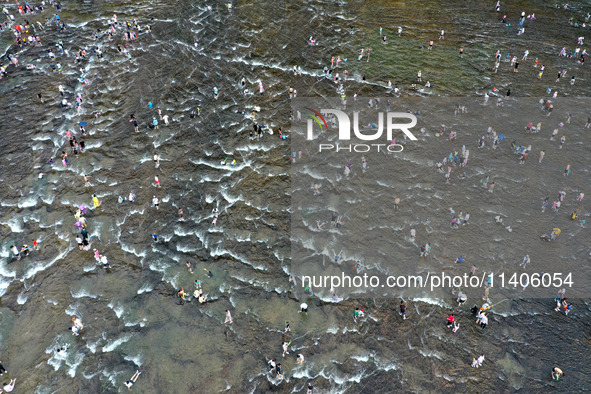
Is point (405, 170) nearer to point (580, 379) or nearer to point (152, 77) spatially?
point (580, 379)

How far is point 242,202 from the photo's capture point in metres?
38.4

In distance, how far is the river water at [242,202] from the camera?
96.6ft

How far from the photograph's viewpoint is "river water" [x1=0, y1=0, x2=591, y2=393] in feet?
96.6

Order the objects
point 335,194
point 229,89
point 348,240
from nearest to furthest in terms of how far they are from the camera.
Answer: point 348,240 → point 335,194 → point 229,89

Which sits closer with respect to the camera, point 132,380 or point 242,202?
point 132,380

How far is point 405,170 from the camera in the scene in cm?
4019

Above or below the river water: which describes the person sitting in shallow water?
below

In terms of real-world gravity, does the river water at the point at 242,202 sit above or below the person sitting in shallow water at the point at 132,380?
above

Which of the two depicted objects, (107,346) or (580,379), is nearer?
(580,379)

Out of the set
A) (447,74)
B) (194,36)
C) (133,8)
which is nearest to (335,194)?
(447,74)

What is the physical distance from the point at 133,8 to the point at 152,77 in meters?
14.5

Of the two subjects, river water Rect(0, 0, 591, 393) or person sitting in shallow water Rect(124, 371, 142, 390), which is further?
river water Rect(0, 0, 591, 393)

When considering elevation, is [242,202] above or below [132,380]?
above

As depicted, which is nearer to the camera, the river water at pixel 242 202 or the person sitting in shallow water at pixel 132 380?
the person sitting in shallow water at pixel 132 380
